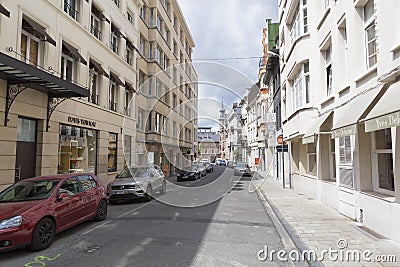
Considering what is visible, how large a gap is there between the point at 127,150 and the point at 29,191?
1388cm

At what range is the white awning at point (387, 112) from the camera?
499 cm

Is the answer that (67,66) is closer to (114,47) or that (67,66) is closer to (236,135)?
(114,47)

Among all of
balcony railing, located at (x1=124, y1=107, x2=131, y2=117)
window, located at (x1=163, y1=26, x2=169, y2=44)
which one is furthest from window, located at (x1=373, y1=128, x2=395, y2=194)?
window, located at (x1=163, y1=26, x2=169, y2=44)

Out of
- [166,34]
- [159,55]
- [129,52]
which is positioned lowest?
[129,52]

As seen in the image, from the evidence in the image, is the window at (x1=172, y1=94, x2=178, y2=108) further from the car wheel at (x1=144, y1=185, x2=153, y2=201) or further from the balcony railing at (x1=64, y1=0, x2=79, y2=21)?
the car wheel at (x1=144, y1=185, x2=153, y2=201)

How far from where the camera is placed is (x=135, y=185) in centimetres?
1223

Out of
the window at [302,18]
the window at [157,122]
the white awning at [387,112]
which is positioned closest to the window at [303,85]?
the window at [302,18]

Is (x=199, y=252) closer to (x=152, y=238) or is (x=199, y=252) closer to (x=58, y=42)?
(x=152, y=238)

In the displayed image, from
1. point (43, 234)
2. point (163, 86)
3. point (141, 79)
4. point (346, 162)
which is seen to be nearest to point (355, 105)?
point (346, 162)

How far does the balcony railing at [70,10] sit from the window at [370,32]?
1260 cm

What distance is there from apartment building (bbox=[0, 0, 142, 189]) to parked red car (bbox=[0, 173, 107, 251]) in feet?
11.2

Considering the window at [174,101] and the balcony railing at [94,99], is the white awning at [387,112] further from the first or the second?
the window at [174,101]

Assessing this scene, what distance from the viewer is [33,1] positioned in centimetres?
1125

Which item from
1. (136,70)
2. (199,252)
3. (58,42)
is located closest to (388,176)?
(199,252)
